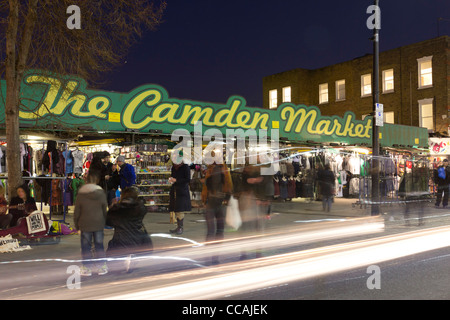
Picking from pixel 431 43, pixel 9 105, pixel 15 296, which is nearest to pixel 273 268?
pixel 15 296

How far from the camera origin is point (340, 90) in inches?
1471

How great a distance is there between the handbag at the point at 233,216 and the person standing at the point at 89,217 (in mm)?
2313

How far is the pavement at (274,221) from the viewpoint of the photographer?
29.8 ft

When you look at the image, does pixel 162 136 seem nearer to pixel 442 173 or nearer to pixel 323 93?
Answer: pixel 442 173

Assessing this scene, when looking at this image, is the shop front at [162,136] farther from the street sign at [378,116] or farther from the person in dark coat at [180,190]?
the person in dark coat at [180,190]


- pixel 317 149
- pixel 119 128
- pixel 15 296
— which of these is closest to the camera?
pixel 15 296

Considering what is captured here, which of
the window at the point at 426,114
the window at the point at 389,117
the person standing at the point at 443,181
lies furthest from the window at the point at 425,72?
the person standing at the point at 443,181

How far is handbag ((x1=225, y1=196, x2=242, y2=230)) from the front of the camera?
8.14 meters

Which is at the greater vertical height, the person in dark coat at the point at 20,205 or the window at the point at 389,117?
the window at the point at 389,117

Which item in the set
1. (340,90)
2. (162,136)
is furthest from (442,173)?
(340,90)

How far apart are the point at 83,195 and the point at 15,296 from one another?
1632 millimetres

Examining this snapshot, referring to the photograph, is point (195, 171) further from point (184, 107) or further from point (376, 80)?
point (376, 80)

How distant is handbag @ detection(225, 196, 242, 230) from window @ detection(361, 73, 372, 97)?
29053mm

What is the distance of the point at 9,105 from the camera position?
10.2m
